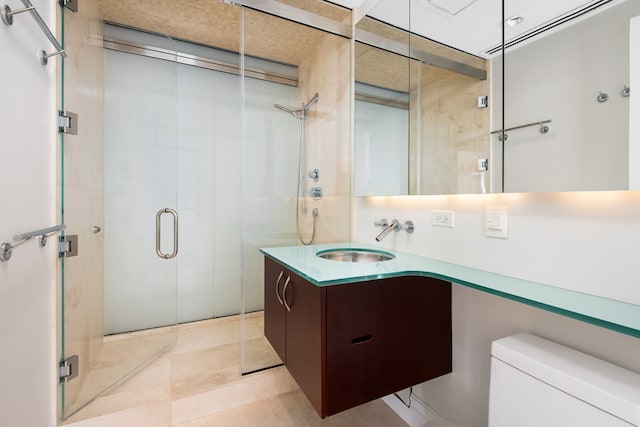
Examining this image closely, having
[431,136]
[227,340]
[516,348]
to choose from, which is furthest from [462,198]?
[227,340]

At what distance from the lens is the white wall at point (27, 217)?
3.31 ft

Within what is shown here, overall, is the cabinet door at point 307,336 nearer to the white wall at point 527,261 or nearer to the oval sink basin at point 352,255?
the oval sink basin at point 352,255

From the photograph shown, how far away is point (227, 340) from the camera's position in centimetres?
230

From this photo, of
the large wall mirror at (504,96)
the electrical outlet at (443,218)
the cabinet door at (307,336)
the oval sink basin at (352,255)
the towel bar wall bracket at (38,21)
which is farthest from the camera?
the oval sink basin at (352,255)

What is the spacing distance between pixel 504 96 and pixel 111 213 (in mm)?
2456

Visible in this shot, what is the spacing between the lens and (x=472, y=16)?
1244mm

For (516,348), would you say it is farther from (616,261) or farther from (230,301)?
(230,301)

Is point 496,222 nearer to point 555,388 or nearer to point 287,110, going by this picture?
point 555,388

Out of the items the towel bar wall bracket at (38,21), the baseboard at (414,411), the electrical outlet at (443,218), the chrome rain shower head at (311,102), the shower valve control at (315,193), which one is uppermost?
the chrome rain shower head at (311,102)

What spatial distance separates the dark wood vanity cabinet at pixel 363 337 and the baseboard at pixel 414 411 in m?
0.33

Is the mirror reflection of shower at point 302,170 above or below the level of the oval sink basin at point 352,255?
above

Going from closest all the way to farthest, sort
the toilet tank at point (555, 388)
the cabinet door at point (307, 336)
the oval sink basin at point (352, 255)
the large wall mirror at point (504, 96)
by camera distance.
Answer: the toilet tank at point (555, 388) < the large wall mirror at point (504, 96) < the cabinet door at point (307, 336) < the oval sink basin at point (352, 255)

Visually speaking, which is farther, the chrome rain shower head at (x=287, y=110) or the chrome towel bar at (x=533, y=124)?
the chrome rain shower head at (x=287, y=110)

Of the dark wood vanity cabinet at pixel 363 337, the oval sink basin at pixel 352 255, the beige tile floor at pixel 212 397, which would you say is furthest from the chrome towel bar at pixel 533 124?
the beige tile floor at pixel 212 397
